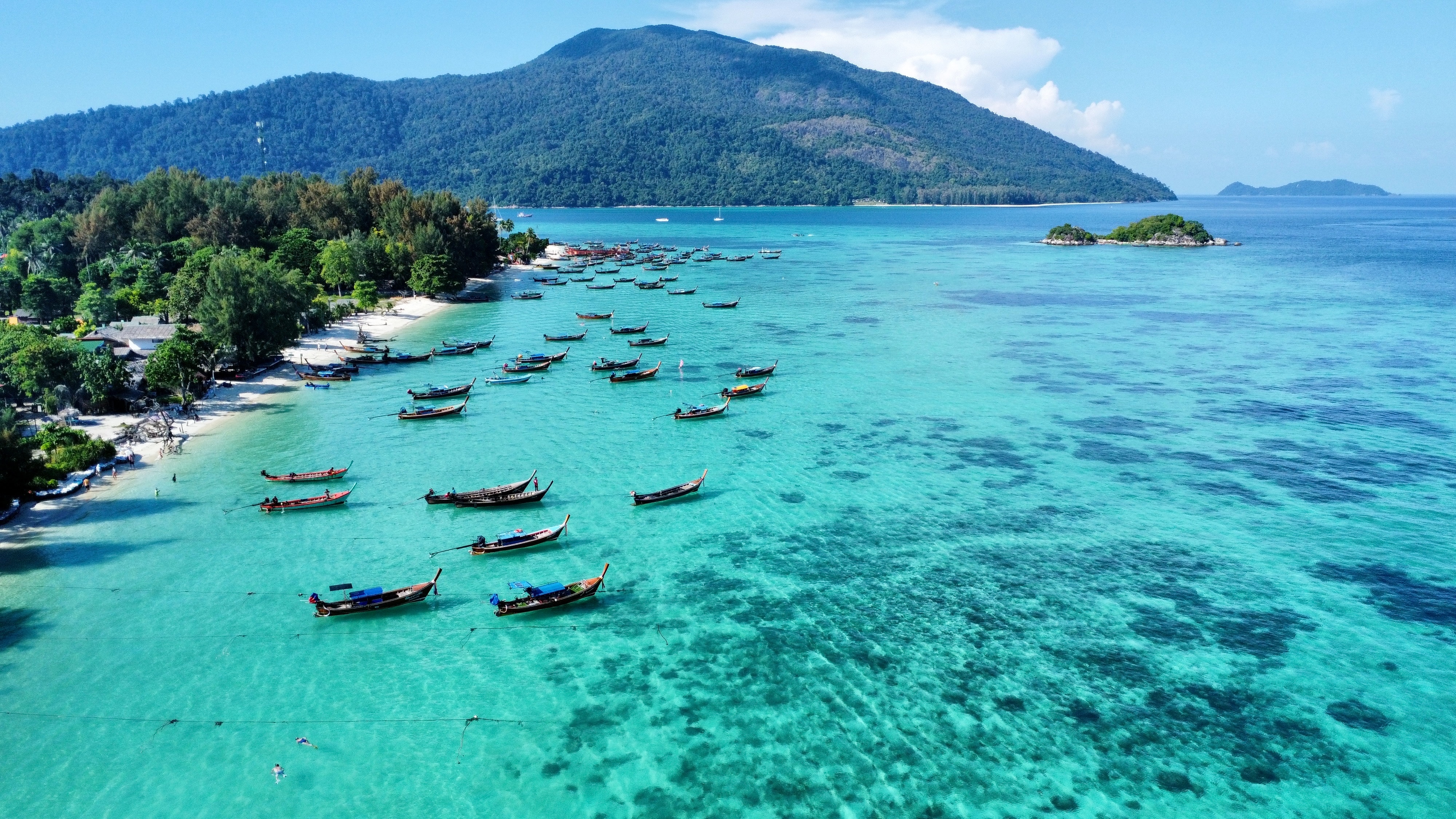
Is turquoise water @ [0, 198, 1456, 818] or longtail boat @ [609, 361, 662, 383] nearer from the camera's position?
turquoise water @ [0, 198, 1456, 818]

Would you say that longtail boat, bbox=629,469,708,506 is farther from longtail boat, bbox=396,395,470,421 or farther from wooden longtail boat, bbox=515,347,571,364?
wooden longtail boat, bbox=515,347,571,364

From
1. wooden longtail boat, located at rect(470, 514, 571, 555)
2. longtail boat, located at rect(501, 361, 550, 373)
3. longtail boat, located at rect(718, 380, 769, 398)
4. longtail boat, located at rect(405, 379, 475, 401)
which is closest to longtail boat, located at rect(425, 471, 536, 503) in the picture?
wooden longtail boat, located at rect(470, 514, 571, 555)

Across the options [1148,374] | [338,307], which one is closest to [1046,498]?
[1148,374]

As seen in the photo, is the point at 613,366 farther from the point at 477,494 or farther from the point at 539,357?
the point at 477,494

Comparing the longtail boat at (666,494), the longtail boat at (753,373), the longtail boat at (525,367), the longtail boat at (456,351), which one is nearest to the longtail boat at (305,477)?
the longtail boat at (666,494)

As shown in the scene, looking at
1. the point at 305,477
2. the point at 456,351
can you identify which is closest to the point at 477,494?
the point at 305,477
